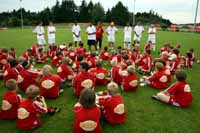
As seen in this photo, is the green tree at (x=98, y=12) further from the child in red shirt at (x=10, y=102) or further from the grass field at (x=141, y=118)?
the child in red shirt at (x=10, y=102)

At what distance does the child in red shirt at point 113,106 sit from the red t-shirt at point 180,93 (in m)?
2.02

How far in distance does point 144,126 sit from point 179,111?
64.5 inches

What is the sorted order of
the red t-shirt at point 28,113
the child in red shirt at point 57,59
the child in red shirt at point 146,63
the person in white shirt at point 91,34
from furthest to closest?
the person in white shirt at point 91,34 → the child in red shirt at point 57,59 → the child in red shirt at point 146,63 → the red t-shirt at point 28,113

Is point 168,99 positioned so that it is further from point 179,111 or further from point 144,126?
point 144,126

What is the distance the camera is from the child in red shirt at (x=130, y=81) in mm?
8628

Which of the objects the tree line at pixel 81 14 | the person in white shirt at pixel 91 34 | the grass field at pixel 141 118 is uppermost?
the tree line at pixel 81 14

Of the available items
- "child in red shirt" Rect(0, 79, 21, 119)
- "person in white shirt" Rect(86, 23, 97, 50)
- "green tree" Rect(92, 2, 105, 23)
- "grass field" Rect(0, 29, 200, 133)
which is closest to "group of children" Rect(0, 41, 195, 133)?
"child in red shirt" Rect(0, 79, 21, 119)

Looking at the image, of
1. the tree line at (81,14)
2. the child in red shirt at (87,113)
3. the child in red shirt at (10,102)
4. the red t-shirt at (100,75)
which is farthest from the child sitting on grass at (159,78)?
the tree line at (81,14)

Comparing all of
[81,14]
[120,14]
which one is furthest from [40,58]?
[81,14]

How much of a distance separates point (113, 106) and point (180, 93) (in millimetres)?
2558

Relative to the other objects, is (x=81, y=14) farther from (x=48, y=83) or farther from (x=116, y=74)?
(x=48, y=83)

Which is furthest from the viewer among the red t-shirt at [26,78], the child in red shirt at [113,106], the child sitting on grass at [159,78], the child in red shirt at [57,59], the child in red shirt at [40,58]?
the child in red shirt at [40,58]

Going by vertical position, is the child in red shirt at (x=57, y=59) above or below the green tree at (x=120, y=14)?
below

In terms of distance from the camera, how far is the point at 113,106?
610 cm
